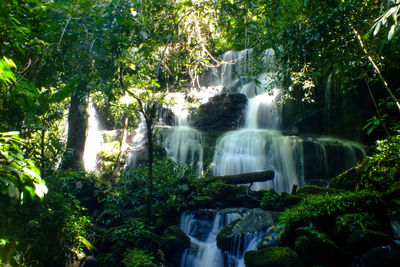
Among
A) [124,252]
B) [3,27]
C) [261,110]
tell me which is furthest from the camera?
[261,110]

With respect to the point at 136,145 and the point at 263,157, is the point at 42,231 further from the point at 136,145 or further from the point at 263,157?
the point at 136,145

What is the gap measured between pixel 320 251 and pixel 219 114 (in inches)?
483

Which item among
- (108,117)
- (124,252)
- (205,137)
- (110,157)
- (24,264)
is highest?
(108,117)

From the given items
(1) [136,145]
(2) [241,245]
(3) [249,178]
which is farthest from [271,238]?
(1) [136,145]

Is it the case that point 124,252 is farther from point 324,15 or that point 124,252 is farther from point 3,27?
point 324,15

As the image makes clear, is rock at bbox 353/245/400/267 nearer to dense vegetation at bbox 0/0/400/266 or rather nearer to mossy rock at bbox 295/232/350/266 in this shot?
mossy rock at bbox 295/232/350/266

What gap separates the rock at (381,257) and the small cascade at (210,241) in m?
2.44

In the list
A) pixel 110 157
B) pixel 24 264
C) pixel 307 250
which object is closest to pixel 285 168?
pixel 307 250

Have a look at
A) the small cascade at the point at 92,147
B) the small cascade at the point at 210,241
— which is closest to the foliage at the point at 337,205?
the small cascade at the point at 210,241

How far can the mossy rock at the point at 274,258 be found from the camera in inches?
180

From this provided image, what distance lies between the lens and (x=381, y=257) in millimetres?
3965

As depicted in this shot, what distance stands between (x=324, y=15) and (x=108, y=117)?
14.6 metres

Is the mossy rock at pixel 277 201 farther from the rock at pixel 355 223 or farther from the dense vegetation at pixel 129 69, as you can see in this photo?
the rock at pixel 355 223

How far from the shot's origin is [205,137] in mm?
14773
